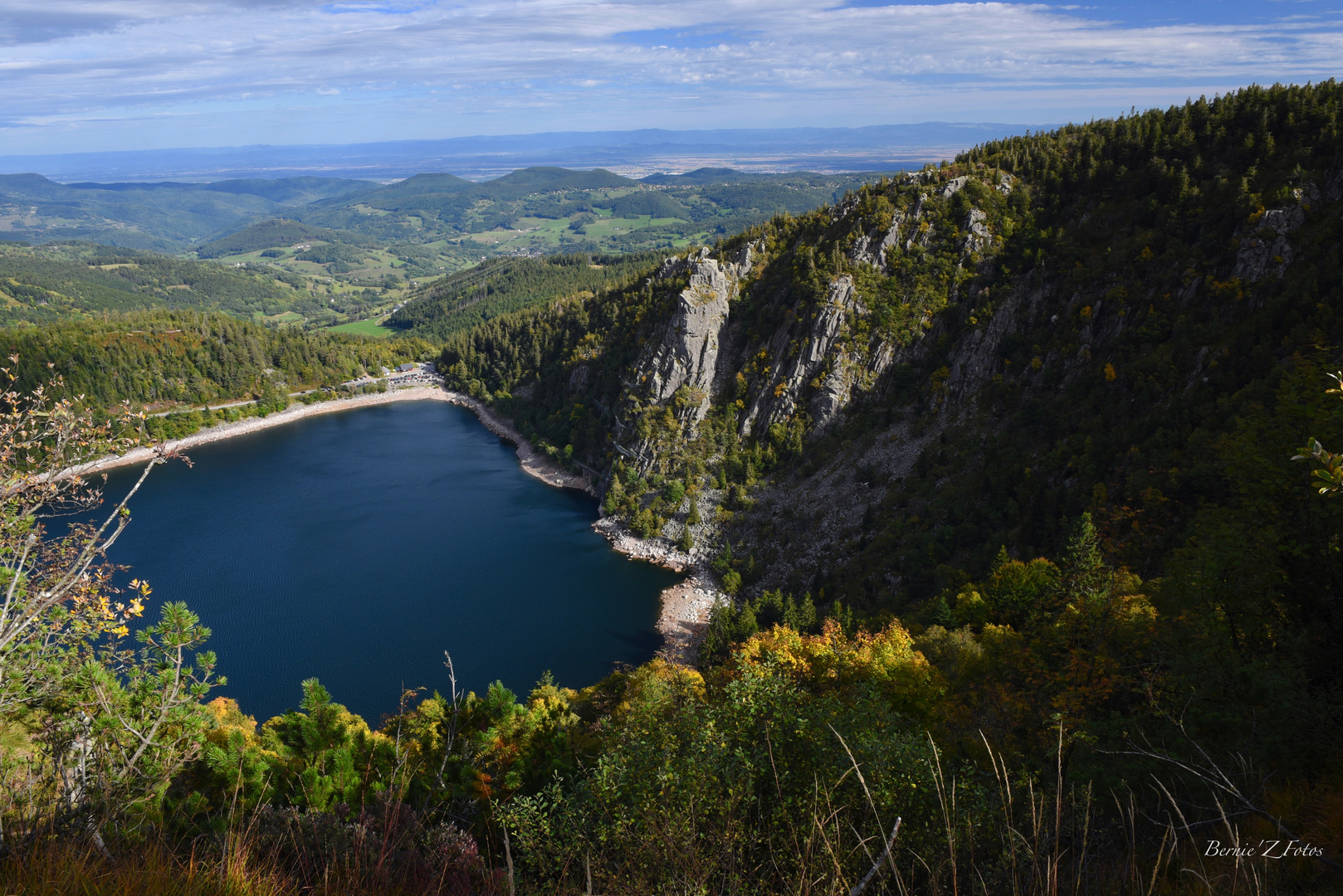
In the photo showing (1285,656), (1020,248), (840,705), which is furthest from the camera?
(1020,248)

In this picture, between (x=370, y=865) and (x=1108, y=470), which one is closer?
(x=370, y=865)

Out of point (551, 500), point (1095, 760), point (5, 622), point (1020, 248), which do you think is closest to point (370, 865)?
point (5, 622)

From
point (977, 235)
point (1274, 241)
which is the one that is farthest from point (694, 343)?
point (1274, 241)

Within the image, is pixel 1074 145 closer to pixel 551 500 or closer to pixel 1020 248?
pixel 1020 248

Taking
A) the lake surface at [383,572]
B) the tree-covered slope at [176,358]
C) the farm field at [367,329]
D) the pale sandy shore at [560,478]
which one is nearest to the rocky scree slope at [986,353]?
the pale sandy shore at [560,478]

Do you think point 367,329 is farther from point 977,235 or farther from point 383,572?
point 977,235
